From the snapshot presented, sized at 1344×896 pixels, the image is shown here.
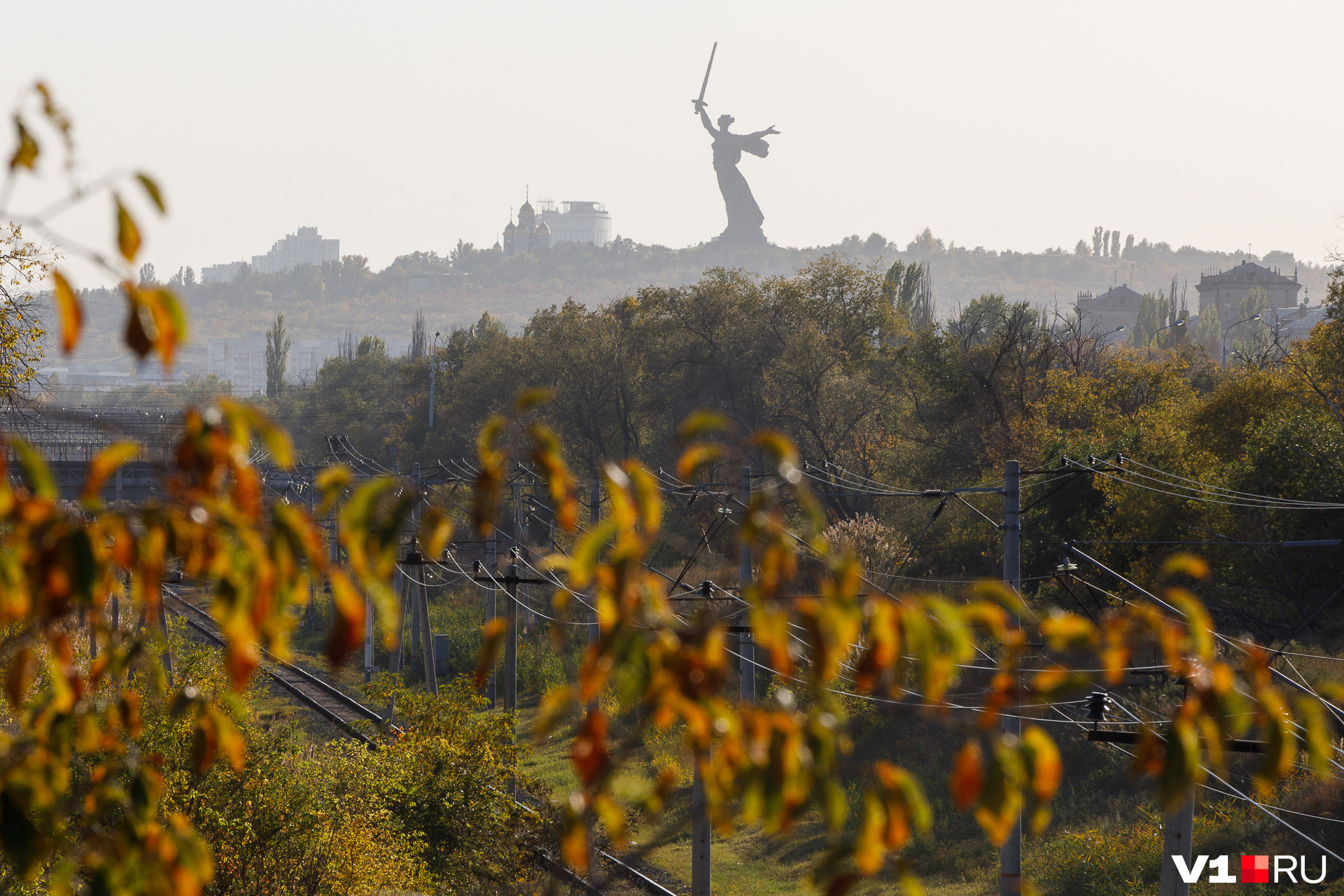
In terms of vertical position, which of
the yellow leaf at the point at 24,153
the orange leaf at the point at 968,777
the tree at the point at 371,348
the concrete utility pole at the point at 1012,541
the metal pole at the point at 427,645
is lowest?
the metal pole at the point at 427,645

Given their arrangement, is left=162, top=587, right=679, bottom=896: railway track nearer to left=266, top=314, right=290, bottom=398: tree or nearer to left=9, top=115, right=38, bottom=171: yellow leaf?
left=9, top=115, right=38, bottom=171: yellow leaf

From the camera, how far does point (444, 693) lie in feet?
70.5

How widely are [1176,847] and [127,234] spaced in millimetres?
13484

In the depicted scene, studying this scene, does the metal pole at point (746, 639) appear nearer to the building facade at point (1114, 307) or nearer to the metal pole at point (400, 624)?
the metal pole at point (400, 624)

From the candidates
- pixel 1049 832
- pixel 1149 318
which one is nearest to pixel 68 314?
pixel 1049 832

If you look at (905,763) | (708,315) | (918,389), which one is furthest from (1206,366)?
(905,763)

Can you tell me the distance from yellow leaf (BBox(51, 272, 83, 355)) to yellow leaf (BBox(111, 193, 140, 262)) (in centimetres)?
14

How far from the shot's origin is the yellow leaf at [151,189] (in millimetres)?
2648

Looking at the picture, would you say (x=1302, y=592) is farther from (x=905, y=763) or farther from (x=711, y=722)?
(x=711, y=722)

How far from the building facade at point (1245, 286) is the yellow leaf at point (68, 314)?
164594 mm

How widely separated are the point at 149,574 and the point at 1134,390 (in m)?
41.0

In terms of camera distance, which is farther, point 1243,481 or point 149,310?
point 1243,481

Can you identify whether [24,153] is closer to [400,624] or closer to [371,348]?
[400,624]

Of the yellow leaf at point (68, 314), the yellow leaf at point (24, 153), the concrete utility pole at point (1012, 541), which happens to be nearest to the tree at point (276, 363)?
the concrete utility pole at point (1012, 541)
